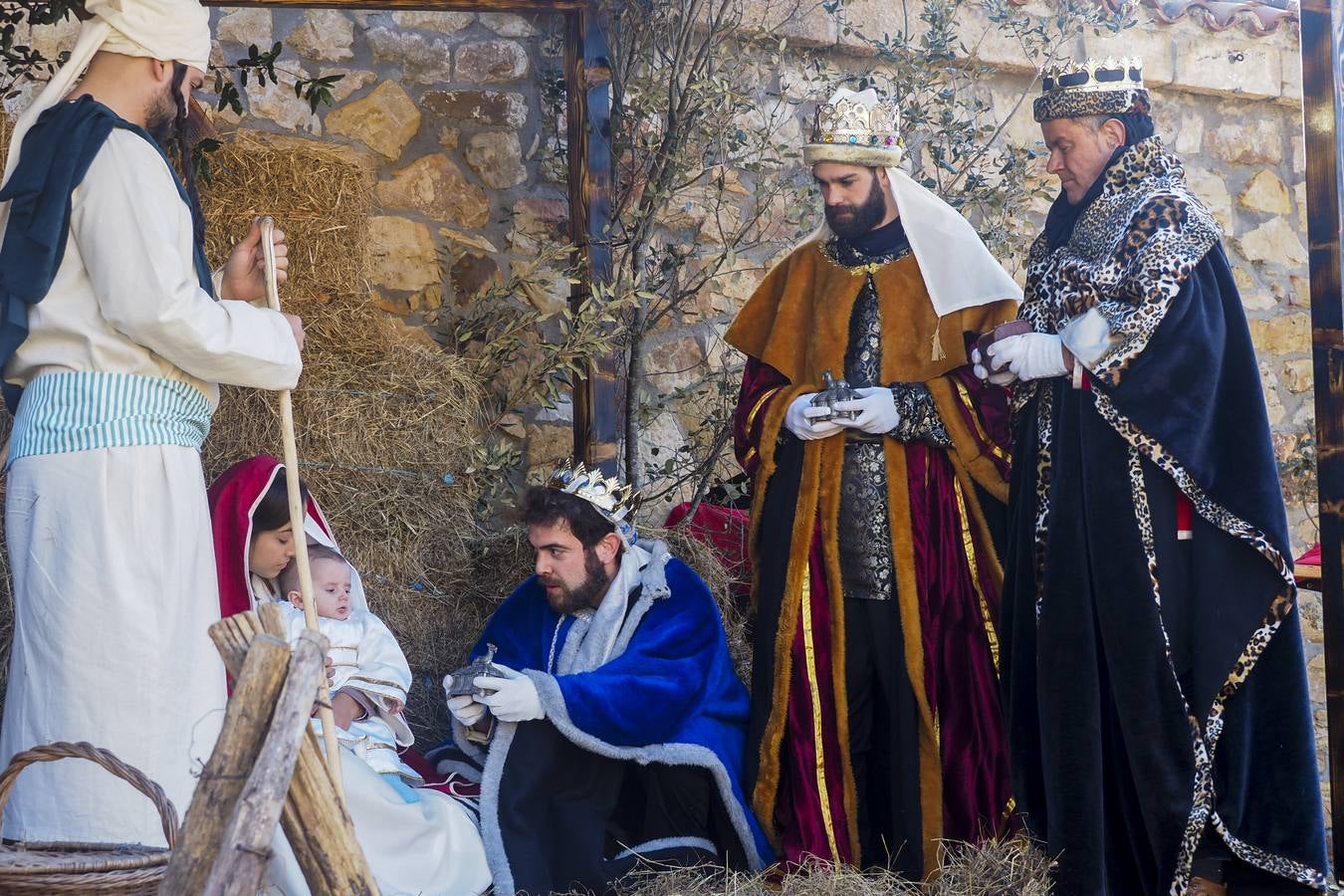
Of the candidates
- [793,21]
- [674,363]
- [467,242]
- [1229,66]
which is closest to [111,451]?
[467,242]

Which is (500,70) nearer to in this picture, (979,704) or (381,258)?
(381,258)

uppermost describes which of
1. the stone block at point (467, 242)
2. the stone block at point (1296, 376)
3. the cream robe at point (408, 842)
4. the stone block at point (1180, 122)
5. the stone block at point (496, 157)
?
the stone block at point (1180, 122)

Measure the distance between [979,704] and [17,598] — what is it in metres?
2.23

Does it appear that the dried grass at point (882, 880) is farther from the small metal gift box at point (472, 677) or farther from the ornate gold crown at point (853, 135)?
the ornate gold crown at point (853, 135)

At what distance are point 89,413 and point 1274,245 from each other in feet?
16.5

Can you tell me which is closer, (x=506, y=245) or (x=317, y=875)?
(x=317, y=875)

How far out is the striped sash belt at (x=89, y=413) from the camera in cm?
300

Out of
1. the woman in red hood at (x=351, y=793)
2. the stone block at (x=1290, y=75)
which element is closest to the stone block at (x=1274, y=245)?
the stone block at (x=1290, y=75)

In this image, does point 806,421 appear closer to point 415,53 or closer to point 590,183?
point 590,183

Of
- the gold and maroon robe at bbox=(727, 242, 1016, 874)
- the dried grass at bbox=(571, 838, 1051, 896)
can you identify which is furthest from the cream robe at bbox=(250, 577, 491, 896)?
the gold and maroon robe at bbox=(727, 242, 1016, 874)

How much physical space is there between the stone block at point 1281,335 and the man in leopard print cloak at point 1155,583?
3000mm

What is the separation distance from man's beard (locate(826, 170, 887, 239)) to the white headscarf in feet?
5.62

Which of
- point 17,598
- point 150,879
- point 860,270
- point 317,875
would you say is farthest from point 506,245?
point 317,875

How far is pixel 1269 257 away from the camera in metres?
6.45
